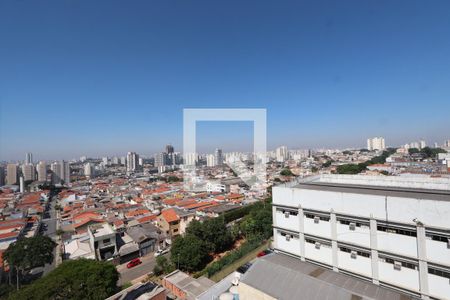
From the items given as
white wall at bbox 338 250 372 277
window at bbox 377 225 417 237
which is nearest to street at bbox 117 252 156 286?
white wall at bbox 338 250 372 277

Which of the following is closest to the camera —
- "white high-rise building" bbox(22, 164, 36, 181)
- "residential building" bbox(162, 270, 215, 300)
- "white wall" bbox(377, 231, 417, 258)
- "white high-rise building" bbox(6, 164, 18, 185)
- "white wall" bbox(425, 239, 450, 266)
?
"white wall" bbox(425, 239, 450, 266)

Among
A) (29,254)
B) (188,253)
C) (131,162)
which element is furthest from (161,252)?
(131,162)

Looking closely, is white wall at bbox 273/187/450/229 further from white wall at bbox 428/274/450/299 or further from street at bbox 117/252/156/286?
street at bbox 117/252/156/286

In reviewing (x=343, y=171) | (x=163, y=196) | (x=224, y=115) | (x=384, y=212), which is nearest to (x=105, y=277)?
(x=224, y=115)

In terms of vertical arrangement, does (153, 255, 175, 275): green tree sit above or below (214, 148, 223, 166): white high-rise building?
below

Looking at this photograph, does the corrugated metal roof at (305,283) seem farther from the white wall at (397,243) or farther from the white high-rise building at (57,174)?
the white high-rise building at (57,174)

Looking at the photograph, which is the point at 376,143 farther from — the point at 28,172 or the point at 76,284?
the point at 28,172
